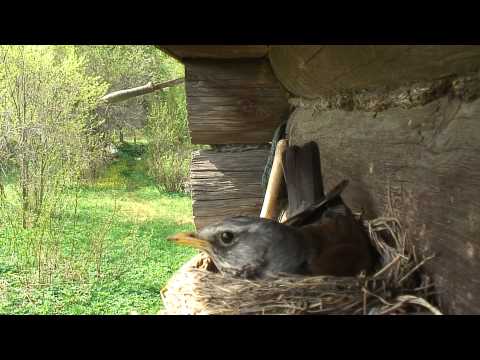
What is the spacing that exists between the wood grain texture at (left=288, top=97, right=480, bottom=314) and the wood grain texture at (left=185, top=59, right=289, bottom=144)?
2.48 ft

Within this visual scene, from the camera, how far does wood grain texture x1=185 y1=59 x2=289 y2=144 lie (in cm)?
203

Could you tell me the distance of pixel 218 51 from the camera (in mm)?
1891

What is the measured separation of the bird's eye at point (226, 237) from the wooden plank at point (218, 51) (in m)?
0.94

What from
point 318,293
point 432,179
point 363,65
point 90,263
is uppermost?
point 363,65

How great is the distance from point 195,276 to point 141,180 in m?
8.37

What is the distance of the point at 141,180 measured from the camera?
926 cm

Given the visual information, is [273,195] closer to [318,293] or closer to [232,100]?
[232,100]

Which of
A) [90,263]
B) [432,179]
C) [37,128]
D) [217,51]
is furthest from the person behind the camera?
[37,128]

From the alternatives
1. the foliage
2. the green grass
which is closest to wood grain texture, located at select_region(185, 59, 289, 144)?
the green grass

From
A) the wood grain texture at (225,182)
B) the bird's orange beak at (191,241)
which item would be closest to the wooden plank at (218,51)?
the wood grain texture at (225,182)

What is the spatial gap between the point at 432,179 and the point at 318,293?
1.11 feet

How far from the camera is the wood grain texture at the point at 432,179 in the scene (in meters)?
0.78

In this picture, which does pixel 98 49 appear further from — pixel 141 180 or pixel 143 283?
pixel 143 283

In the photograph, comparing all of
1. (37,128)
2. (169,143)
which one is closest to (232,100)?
(37,128)
